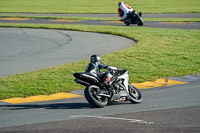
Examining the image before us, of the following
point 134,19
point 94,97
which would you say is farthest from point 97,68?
point 134,19

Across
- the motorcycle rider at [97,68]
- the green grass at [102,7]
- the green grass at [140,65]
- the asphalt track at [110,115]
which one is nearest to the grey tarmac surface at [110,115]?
the asphalt track at [110,115]

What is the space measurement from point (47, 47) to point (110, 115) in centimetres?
1340

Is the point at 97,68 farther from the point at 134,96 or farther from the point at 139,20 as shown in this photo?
the point at 139,20

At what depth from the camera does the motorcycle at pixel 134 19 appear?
106 feet

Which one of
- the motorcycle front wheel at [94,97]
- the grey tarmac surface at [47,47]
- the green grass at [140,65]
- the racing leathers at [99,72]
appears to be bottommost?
the grey tarmac surface at [47,47]

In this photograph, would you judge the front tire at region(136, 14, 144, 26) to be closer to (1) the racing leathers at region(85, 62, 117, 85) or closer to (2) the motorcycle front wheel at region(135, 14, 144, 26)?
(2) the motorcycle front wheel at region(135, 14, 144, 26)

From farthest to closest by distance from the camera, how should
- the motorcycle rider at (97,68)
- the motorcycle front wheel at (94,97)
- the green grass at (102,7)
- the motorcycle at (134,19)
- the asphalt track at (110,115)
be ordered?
the green grass at (102,7) < the motorcycle at (134,19) < the motorcycle rider at (97,68) < the motorcycle front wheel at (94,97) < the asphalt track at (110,115)

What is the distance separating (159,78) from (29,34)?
50.9 ft

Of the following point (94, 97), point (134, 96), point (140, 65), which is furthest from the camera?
point (140, 65)

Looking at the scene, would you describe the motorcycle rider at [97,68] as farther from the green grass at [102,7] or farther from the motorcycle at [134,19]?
the green grass at [102,7]

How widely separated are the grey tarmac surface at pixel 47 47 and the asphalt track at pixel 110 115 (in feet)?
17.4

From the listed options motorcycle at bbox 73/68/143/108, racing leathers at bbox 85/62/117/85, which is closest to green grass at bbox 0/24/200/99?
motorcycle at bbox 73/68/143/108

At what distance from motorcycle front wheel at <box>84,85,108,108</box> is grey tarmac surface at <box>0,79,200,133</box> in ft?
0.47

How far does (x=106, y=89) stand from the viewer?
10.7 m
